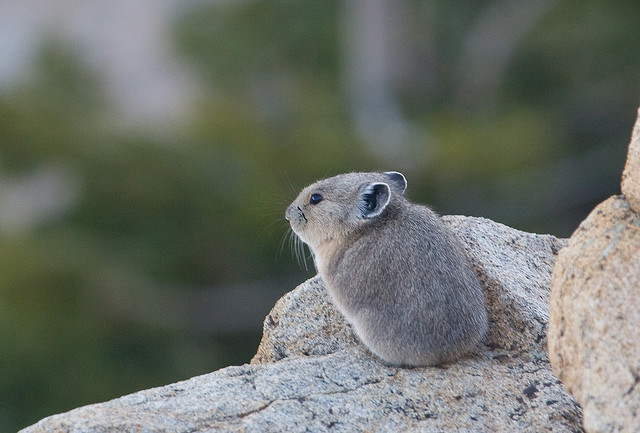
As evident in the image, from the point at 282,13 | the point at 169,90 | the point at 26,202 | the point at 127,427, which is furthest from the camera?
the point at 169,90

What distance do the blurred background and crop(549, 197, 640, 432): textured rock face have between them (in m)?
8.33

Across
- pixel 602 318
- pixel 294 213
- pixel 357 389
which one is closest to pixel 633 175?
pixel 602 318

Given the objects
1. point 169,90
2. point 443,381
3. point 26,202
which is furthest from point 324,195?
point 169,90

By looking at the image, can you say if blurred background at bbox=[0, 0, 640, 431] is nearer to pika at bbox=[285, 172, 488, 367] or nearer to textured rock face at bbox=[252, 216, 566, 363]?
textured rock face at bbox=[252, 216, 566, 363]

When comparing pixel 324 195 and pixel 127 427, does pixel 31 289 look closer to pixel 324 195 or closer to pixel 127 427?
pixel 324 195

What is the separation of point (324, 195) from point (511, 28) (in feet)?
67.2

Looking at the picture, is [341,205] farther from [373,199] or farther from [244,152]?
[244,152]

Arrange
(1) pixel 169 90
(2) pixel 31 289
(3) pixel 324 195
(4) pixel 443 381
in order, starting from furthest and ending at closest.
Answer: (1) pixel 169 90 < (2) pixel 31 289 < (3) pixel 324 195 < (4) pixel 443 381

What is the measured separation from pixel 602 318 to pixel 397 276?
2295 mm

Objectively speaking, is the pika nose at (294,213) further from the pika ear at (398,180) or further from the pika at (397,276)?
the pika ear at (398,180)

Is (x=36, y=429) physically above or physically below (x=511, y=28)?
below

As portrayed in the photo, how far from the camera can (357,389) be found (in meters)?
7.22

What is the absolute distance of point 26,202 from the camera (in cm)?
2202

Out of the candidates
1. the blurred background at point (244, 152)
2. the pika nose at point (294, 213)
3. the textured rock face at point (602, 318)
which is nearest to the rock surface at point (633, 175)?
the textured rock face at point (602, 318)
